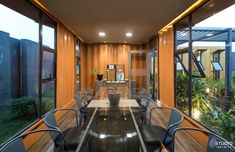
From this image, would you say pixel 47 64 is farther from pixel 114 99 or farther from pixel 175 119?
pixel 175 119

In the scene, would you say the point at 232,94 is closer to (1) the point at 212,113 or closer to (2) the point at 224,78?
(2) the point at 224,78

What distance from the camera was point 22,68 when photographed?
10.8 feet

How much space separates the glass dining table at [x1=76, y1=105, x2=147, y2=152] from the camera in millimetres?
1344

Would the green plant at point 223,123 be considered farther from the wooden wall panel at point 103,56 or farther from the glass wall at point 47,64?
the wooden wall panel at point 103,56

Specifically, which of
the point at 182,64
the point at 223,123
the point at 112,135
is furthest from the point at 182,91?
the point at 112,135

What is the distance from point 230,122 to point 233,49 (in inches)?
41.1

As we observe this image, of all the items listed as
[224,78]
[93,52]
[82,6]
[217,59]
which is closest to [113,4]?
[82,6]

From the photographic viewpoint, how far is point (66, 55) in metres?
5.18

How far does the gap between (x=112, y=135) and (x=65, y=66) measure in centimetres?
387

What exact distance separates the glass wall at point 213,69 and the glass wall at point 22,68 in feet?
9.95

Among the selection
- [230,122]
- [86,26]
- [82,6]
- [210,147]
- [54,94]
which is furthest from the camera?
[86,26]

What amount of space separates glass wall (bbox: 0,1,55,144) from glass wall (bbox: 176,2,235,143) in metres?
3.03

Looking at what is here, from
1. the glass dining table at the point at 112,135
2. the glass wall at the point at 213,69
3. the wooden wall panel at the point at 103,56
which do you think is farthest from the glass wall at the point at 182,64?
the wooden wall panel at the point at 103,56

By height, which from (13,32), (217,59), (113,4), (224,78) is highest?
(113,4)
